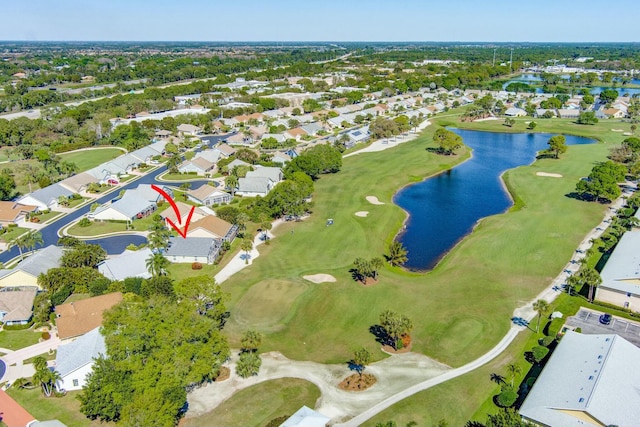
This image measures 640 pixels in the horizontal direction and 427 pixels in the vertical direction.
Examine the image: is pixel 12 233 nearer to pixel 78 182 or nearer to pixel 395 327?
pixel 78 182

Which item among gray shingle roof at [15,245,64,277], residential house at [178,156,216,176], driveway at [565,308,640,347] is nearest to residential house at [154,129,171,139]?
residential house at [178,156,216,176]


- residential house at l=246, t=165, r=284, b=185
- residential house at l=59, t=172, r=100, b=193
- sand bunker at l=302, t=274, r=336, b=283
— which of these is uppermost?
residential house at l=246, t=165, r=284, b=185

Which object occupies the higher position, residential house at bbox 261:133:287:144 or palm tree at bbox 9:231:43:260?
residential house at bbox 261:133:287:144

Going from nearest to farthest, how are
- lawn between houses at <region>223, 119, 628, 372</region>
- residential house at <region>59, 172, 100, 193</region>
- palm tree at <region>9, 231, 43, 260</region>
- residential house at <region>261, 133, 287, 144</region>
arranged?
1. lawn between houses at <region>223, 119, 628, 372</region>
2. palm tree at <region>9, 231, 43, 260</region>
3. residential house at <region>59, 172, 100, 193</region>
4. residential house at <region>261, 133, 287, 144</region>

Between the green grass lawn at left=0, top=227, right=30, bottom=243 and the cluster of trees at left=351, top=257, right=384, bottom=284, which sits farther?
the green grass lawn at left=0, top=227, right=30, bottom=243

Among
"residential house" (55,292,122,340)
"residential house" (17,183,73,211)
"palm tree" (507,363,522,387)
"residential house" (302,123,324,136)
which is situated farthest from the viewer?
"residential house" (302,123,324,136)

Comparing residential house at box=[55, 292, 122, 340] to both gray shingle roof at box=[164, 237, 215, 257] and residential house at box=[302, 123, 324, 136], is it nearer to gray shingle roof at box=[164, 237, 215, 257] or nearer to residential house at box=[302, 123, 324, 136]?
gray shingle roof at box=[164, 237, 215, 257]
